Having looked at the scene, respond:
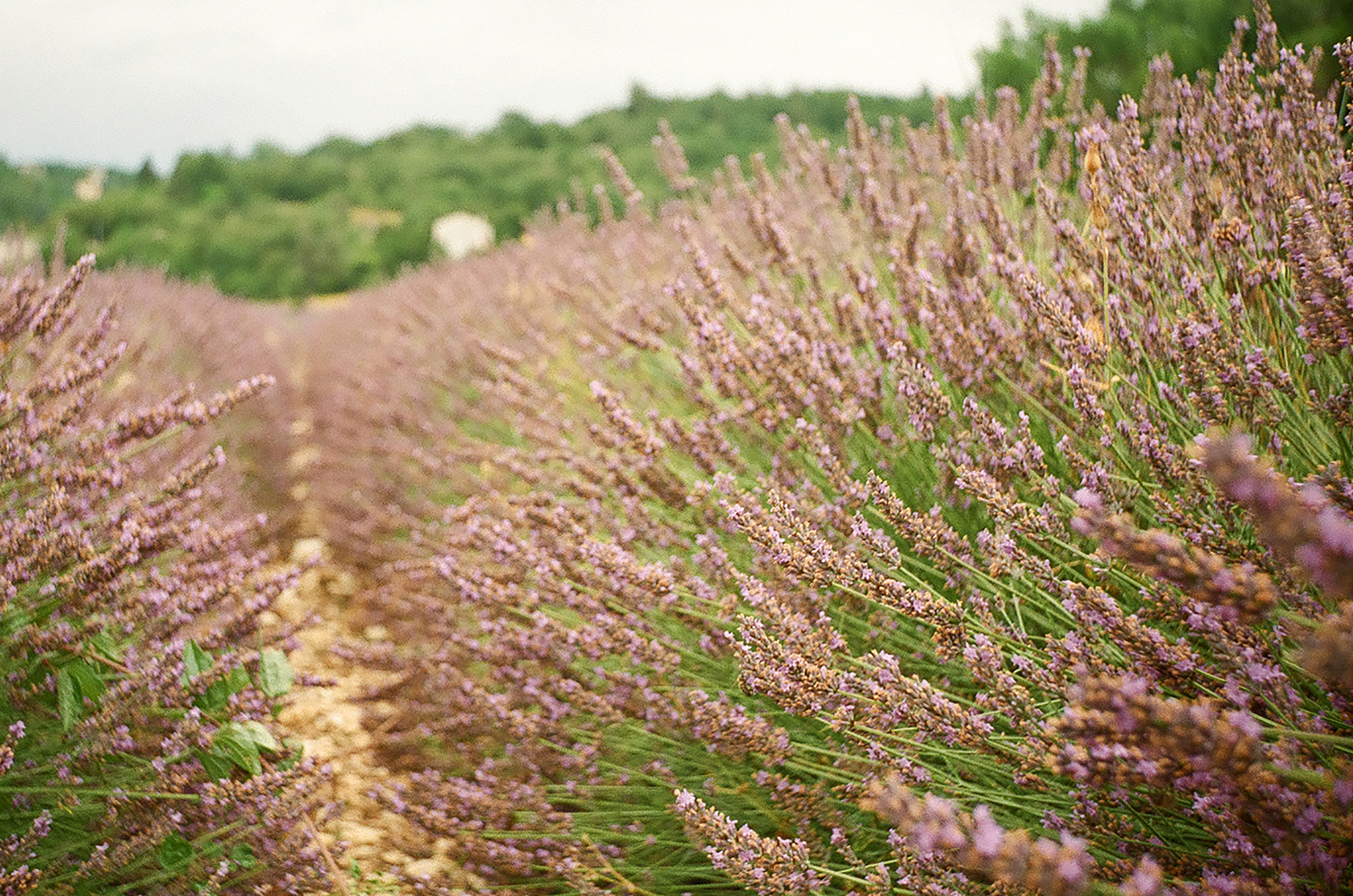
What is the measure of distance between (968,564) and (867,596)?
235 millimetres

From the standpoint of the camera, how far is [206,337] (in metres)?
5.44

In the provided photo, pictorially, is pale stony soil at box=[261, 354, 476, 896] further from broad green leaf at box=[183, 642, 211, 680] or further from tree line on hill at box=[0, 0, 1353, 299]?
tree line on hill at box=[0, 0, 1353, 299]

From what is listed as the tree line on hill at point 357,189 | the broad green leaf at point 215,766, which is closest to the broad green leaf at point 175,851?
the broad green leaf at point 215,766

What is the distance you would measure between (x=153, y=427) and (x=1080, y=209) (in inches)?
96.2

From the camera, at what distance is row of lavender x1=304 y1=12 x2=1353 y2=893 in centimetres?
80

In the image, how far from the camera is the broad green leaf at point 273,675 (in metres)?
1.62

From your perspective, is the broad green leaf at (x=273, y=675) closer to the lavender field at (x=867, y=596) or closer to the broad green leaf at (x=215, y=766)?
the lavender field at (x=867, y=596)

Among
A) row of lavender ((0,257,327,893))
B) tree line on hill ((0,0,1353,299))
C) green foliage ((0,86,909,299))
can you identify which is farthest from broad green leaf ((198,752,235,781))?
green foliage ((0,86,909,299))

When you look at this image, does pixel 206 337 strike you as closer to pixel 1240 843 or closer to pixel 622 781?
pixel 622 781

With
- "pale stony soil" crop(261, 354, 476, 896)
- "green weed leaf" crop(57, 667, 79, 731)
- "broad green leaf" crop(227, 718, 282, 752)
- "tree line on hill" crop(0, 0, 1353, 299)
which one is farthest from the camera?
"tree line on hill" crop(0, 0, 1353, 299)

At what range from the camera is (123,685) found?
1489mm

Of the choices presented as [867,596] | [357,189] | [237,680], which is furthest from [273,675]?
[357,189]

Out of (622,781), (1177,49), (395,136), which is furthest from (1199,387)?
(395,136)

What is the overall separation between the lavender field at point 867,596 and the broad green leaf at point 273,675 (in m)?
0.01
